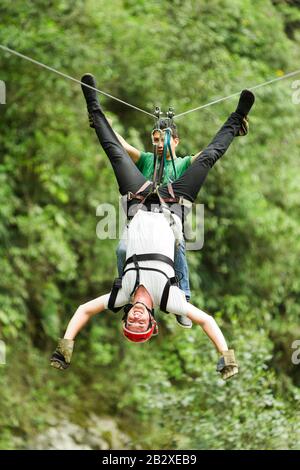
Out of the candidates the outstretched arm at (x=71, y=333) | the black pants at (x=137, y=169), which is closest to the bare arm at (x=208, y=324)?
the outstretched arm at (x=71, y=333)

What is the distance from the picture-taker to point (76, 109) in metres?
9.59

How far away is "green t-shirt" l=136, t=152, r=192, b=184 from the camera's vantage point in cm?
486

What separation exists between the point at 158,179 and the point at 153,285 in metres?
0.67

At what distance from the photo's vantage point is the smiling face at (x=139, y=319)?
4242 mm

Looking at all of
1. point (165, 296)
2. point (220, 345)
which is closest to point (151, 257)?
point (165, 296)

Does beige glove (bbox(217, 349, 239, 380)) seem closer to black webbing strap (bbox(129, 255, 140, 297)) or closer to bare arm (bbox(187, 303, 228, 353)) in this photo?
bare arm (bbox(187, 303, 228, 353))

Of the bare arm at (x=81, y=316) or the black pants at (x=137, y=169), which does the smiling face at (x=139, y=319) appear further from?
the black pants at (x=137, y=169)

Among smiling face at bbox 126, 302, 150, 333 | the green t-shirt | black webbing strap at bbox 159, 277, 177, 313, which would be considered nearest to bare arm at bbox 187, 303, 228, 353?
black webbing strap at bbox 159, 277, 177, 313

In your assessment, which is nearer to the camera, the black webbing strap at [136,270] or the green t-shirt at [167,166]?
the black webbing strap at [136,270]

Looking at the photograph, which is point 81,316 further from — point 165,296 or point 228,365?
point 228,365

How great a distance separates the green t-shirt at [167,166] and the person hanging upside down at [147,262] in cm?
21

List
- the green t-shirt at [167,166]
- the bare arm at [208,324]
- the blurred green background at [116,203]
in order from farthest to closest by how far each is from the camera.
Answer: the blurred green background at [116,203] < the green t-shirt at [167,166] < the bare arm at [208,324]

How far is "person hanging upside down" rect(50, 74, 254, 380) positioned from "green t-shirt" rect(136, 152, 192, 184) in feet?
0.70

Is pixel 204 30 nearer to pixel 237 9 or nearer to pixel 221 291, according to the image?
pixel 237 9
